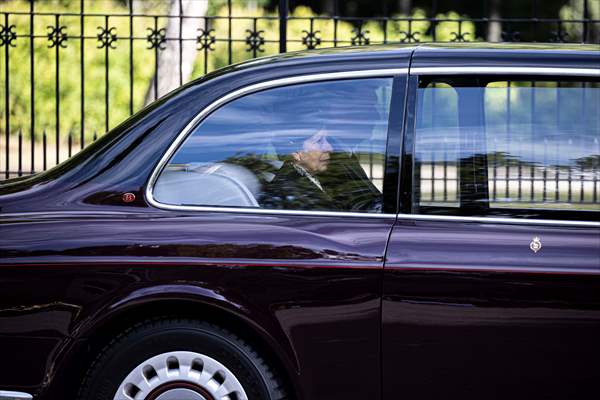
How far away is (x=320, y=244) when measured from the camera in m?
3.65

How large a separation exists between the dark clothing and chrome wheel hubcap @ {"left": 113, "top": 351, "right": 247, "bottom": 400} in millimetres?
610

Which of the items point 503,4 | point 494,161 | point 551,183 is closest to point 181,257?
point 494,161

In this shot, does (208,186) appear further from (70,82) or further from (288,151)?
(70,82)

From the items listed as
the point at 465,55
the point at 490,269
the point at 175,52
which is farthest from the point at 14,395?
the point at 175,52

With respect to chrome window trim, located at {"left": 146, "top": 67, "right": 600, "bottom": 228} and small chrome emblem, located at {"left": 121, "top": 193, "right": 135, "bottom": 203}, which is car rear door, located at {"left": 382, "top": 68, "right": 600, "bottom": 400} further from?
small chrome emblem, located at {"left": 121, "top": 193, "right": 135, "bottom": 203}

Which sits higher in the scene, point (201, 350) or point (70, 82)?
point (70, 82)

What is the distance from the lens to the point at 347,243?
3.64m

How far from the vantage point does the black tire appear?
12.1ft

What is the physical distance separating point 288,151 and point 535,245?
94cm

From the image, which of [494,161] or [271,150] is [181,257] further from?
[494,161]

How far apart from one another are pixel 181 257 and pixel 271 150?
1.71ft

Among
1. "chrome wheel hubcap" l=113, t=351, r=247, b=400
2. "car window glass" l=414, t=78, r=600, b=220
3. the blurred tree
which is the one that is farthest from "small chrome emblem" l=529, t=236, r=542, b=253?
the blurred tree

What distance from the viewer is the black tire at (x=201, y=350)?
3.68 meters

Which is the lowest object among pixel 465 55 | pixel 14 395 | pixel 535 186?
pixel 14 395
